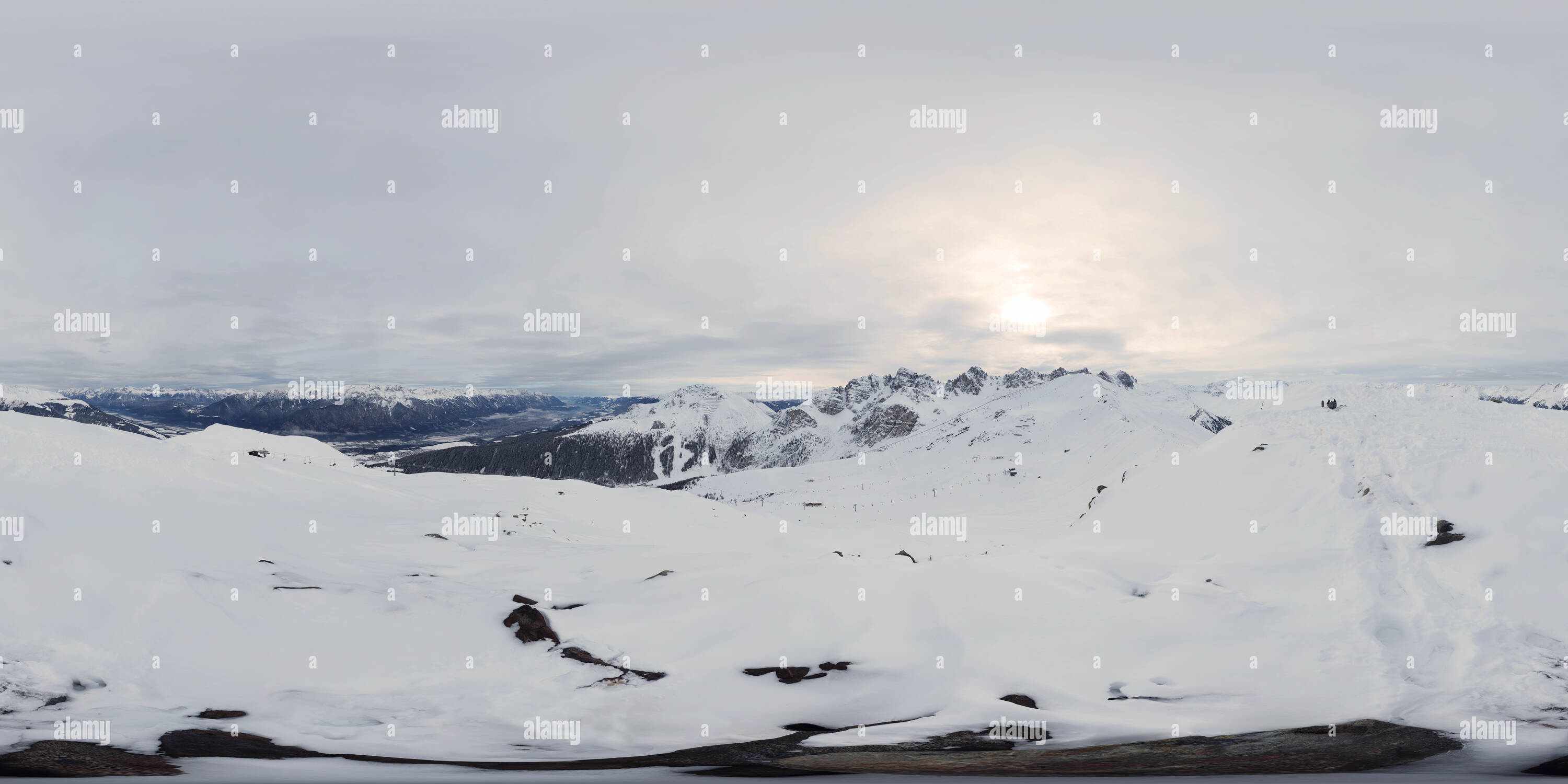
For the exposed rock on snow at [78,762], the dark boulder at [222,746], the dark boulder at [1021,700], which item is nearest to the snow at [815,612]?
the dark boulder at [1021,700]

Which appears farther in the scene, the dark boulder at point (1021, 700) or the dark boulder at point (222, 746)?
the dark boulder at point (1021, 700)

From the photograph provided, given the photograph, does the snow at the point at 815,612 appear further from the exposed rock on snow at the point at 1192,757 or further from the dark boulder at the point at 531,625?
the exposed rock on snow at the point at 1192,757

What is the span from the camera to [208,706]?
30.2 feet

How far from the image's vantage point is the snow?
30.9 ft

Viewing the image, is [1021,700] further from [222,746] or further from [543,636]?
[222,746]

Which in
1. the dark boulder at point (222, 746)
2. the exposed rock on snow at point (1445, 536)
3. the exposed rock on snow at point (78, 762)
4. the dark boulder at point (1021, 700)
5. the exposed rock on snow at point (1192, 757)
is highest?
the exposed rock on snow at point (1445, 536)

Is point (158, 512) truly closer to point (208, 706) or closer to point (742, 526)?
point (208, 706)

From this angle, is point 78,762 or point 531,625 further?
point 531,625

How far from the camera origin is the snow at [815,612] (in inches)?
370

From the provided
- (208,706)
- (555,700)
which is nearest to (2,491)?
(208,706)

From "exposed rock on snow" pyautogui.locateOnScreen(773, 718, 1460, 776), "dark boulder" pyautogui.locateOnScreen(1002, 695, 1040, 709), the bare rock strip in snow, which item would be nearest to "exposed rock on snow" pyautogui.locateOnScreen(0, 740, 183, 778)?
the bare rock strip in snow

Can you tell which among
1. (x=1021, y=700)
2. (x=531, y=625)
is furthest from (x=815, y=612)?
(x=531, y=625)

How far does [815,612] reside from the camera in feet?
42.9

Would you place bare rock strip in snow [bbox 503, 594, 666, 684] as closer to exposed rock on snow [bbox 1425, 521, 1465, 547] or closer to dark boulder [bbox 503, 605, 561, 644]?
dark boulder [bbox 503, 605, 561, 644]
